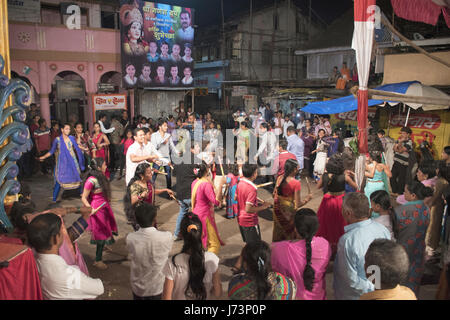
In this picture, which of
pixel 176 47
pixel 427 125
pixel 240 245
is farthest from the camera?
pixel 176 47

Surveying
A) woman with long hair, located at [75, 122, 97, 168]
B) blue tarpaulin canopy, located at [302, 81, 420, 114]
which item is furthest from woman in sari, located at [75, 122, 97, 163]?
blue tarpaulin canopy, located at [302, 81, 420, 114]

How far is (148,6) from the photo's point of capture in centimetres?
1727

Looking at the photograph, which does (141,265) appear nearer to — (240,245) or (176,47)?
(240,245)

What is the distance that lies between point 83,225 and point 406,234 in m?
3.42

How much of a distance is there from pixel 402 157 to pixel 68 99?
14.4 metres

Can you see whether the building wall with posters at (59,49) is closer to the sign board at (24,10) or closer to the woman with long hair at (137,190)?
the sign board at (24,10)

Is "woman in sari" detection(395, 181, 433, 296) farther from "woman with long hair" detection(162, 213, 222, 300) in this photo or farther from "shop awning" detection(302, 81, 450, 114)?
"woman with long hair" detection(162, 213, 222, 300)

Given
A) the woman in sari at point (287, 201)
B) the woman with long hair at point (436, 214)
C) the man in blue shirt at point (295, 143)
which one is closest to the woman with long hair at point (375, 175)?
the woman with long hair at point (436, 214)

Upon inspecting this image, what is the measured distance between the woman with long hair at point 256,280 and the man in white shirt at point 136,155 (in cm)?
493

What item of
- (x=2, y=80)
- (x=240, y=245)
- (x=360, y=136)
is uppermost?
(x=2, y=80)

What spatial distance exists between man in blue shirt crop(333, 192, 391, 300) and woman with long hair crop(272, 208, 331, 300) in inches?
8.7

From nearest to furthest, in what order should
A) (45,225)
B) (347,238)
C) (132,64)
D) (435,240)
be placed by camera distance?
(45,225) → (347,238) → (435,240) → (132,64)

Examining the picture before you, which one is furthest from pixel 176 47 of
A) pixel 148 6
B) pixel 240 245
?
pixel 240 245

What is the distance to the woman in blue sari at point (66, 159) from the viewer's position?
327 inches
